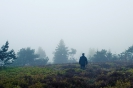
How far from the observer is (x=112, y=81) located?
13445mm

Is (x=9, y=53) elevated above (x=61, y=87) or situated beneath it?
elevated above

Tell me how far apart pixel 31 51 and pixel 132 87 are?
46177 millimetres

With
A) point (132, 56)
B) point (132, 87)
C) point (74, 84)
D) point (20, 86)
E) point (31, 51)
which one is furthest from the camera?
point (31, 51)

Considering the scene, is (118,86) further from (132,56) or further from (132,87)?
(132,56)

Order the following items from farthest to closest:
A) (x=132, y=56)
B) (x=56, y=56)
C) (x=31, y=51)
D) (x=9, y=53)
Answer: (x=56, y=56), (x=31, y=51), (x=132, y=56), (x=9, y=53)

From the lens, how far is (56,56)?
74.6 m

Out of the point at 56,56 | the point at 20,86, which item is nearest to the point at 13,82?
the point at 20,86

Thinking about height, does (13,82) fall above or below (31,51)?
below

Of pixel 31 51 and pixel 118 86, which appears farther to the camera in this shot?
pixel 31 51

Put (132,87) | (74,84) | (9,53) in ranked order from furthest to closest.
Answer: (9,53)
(74,84)
(132,87)

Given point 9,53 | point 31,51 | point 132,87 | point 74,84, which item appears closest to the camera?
point 132,87

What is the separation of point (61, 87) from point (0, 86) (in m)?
3.77

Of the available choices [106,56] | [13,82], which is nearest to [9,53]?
[13,82]

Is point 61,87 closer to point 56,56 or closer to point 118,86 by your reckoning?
point 118,86
